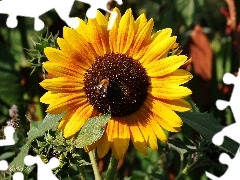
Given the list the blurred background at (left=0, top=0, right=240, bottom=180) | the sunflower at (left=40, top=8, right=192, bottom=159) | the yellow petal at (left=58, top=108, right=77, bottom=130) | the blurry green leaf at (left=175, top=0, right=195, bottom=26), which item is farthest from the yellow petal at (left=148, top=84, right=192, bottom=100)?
the blurry green leaf at (left=175, top=0, right=195, bottom=26)

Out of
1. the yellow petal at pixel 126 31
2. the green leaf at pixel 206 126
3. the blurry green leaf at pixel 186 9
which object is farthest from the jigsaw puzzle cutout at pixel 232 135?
the blurry green leaf at pixel 186 9

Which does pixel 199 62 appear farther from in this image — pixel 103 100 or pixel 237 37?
pixel 103 100

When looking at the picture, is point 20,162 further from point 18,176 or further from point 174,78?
point 174,78

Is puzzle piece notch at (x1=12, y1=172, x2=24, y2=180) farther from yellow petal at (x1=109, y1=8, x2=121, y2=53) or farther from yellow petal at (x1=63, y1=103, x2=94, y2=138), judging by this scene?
yellow petal at (x1=109, y1=8, x2=121, y2=53)

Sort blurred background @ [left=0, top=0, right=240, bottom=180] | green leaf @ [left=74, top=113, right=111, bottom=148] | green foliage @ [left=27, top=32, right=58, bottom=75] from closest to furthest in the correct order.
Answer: green leaf @ [left=74, top=113, right=111, bottom=148], green foliage @ [left=27, top=32, right=58, bottom=75], blurred background @ [left=0, top=0, right=240, bottom=180]

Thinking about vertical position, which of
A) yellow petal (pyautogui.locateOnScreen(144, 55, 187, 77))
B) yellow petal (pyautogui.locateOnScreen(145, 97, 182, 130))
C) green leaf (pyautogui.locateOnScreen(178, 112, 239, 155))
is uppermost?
yellow petal (pyautogui.locateOnScreen(144, 55, 187, 77))

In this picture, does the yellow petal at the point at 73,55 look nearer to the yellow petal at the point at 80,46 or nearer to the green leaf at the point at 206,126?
the yellow petal at the point at 80,46

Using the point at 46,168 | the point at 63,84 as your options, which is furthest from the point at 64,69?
the point at 46,168

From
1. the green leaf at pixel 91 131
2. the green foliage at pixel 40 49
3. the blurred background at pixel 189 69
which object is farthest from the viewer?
the blurred background at pixel 189 69
